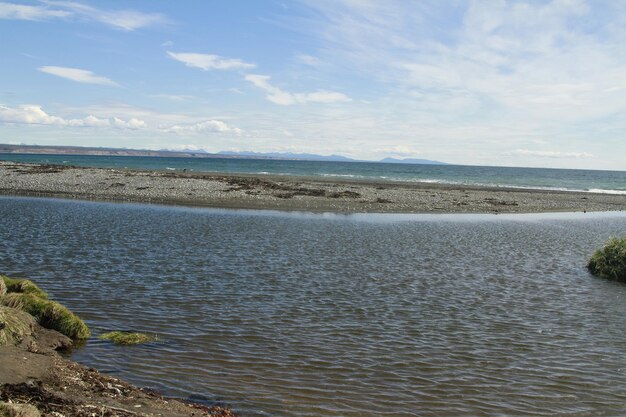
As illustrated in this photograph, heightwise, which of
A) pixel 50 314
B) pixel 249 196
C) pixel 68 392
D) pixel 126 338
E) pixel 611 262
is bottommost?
pixel 126 338

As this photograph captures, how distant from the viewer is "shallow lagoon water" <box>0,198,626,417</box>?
9789 millimetres

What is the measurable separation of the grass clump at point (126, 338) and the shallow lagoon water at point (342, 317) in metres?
0.26

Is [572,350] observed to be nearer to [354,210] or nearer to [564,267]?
[564,267]

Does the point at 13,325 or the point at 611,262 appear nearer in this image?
the point at 13,325

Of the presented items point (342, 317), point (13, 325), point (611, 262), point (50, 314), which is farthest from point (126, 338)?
point (611, 262)

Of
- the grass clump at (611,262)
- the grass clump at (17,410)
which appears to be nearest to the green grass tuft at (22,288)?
the grass clump at (17,410)

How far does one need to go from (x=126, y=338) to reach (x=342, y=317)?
575 cm

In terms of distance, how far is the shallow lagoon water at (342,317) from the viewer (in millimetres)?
9789

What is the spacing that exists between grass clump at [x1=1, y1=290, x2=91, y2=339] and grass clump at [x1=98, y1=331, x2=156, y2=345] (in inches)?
A: 19.7

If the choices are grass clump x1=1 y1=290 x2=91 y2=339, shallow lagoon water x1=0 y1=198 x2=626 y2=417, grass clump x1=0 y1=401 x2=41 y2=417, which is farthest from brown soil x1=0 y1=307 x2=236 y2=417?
grass clump x1=1 y1=290 x2=91 y2=339

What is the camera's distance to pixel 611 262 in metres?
22.1

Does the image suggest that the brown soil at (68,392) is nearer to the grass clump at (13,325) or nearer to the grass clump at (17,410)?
the grass clump at (17,410)

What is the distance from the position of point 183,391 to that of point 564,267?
20229 millimetres

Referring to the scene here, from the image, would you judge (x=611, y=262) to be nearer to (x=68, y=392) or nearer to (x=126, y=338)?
(x=126, y=338)
